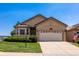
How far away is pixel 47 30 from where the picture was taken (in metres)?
36.9

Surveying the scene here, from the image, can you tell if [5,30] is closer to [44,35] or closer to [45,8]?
[45,8]

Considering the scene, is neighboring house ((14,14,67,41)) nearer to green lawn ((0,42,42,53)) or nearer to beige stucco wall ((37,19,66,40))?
beige stucco wall ((37,19,66,40))

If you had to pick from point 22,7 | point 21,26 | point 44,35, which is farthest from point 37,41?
point 22,7

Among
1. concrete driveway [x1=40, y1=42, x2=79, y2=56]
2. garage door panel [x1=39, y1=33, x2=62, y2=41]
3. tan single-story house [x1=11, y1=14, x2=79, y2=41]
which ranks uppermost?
tan single-story house [x1=11, y1=14, x2=79, y2=41]

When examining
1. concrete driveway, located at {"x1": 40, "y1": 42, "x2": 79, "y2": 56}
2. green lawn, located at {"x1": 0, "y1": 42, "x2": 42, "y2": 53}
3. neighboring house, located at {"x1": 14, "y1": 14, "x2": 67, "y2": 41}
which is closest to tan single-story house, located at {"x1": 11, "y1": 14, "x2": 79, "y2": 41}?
neighboring house, located at {"x1": 14, "y1": 14, "x2": 67, "y2": 41}

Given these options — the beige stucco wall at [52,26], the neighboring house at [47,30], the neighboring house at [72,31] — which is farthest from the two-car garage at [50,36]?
the neighboring house at [72,31]

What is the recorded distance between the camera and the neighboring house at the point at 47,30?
119 ft

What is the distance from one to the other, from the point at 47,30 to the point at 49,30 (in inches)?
10.5

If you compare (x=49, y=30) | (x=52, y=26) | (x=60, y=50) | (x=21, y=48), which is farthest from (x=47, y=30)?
(x=60, y=50)

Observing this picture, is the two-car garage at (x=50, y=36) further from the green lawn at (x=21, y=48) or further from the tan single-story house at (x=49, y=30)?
the green lawn at (x=21, y=48)

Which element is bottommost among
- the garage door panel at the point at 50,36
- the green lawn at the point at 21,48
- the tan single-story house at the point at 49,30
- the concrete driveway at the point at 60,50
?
the concrete driveway at the point at 60,50

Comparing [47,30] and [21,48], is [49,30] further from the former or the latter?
[21,48]

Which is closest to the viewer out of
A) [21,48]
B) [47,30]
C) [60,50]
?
[60,50]

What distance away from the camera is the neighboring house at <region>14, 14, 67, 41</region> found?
119 feet
